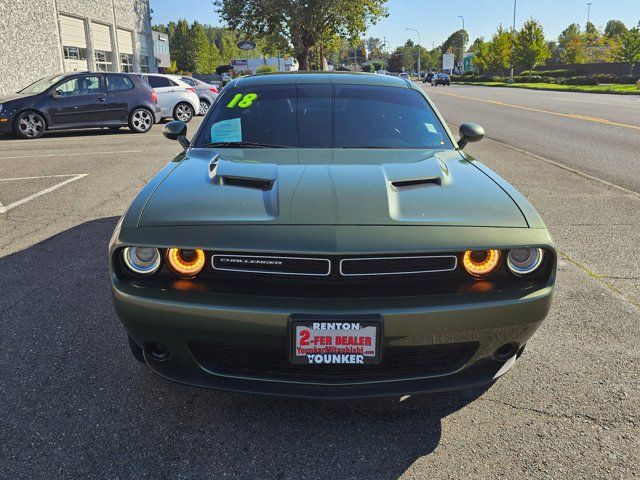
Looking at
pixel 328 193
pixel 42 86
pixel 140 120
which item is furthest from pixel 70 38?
pixel 328 193

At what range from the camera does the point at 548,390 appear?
272 cm

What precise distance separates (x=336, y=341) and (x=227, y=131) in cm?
190

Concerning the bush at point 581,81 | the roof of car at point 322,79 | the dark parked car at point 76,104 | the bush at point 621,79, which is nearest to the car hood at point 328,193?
the roof of car at point 322,79

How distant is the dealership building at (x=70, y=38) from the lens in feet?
69.8

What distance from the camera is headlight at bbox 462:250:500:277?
226 centimetres

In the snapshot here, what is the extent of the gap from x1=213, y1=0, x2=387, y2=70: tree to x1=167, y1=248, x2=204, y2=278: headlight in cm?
4371

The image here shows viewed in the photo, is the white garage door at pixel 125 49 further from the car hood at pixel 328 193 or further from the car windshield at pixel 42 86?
the car hood at pixel 328 193

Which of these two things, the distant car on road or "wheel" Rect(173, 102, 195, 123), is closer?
"wheel" Rect(173, 102, 195, 123)

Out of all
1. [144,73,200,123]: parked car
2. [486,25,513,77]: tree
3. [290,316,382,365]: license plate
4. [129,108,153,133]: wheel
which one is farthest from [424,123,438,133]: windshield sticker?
[486,25,513,77]: tree

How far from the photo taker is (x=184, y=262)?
2.28m

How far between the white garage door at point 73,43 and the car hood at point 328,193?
2699cm

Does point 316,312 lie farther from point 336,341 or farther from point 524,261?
point 524,261

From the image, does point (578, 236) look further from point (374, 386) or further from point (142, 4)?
point (142, 4)

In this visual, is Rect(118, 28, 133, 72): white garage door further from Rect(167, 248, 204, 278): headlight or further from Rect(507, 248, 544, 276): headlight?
Rect(507, 248, 544, 276): headlight
